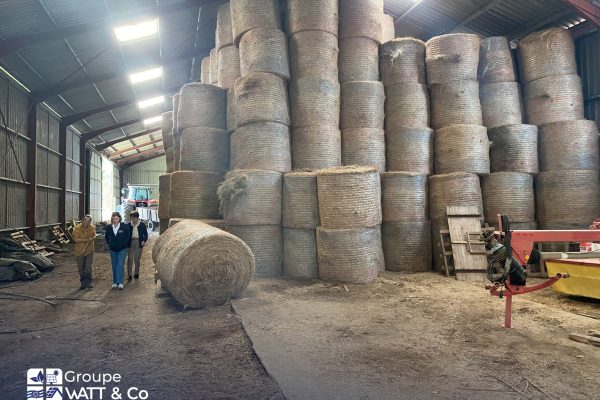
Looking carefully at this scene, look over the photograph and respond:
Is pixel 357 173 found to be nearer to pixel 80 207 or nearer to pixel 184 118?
pixel 184 118

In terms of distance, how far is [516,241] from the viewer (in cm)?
403

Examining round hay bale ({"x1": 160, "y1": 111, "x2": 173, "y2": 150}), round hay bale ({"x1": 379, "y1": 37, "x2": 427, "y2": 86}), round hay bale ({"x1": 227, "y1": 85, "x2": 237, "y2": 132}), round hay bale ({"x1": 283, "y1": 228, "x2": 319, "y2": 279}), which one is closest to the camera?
round hay bale ({"x1": 283, "y1": 228, "x2": 319, "y2": 279})

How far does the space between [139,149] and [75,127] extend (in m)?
11.9

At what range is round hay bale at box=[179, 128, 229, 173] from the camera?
833cm

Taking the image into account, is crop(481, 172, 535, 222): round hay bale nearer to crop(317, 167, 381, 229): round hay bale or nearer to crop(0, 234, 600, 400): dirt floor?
crop(0, 234, 600, 400): dirt floor

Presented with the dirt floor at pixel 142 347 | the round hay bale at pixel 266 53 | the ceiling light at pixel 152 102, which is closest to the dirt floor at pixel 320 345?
the dirt floor at pixel 142 347

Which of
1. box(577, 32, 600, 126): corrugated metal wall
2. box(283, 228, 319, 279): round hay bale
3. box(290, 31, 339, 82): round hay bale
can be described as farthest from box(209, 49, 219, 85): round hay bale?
box(577, 32, 600, 126): corrugated metal wall

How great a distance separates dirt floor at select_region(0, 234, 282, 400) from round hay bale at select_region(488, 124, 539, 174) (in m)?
6.30

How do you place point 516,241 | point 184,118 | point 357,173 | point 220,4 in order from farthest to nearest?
1. point 220,4
2. point 184,118
3. point 357,173
4. point 516,241

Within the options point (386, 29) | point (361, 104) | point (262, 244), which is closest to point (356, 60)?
point (361, 104)

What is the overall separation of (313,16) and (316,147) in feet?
8.58

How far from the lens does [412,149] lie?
25.6 ft

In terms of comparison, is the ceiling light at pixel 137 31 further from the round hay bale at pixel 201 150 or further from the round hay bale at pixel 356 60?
the round hay bale at pixel 356 60

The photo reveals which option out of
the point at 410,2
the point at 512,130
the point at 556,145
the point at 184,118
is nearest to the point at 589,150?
the point at 556,145
